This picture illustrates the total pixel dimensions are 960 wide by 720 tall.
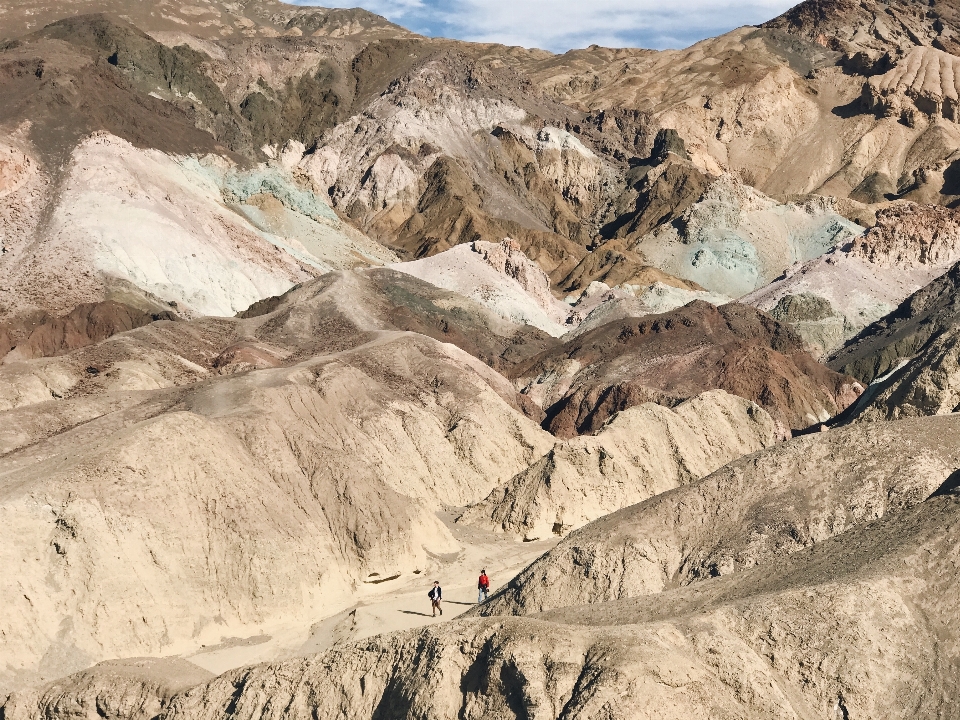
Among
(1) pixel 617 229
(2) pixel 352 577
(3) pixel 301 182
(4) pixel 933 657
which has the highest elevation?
(4) pixel 933 657

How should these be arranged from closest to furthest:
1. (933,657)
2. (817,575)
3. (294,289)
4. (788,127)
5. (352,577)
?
(933,657) → (817,575) → (352,577) → (294,289) → (788,127)

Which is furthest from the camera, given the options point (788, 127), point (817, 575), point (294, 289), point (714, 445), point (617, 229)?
point (788, 127)

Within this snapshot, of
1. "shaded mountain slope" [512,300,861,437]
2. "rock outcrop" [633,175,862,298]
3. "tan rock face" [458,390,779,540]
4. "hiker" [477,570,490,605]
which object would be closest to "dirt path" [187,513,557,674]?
"hiker" [477,570,490,605]

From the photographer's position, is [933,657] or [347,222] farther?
[347,222]

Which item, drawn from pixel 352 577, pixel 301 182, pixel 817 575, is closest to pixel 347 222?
pixel 301 182

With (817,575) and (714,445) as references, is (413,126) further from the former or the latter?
(817,575)

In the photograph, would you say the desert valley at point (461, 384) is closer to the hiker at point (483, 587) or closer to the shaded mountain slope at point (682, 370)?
the shaded mountain slope at point (682, 370)

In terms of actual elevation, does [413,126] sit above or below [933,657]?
below
